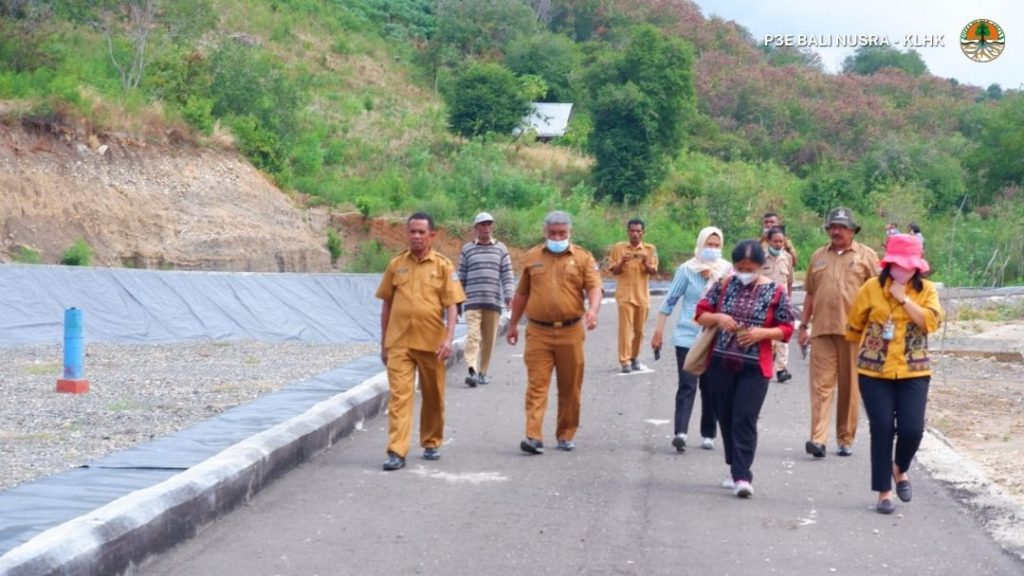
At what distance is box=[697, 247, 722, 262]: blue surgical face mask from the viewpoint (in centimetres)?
1150

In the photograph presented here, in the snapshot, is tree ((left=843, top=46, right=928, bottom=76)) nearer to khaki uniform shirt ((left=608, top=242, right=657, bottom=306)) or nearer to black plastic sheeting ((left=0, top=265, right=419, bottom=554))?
black plastic sheeting ((left=0, top=265, right=419, bottom=554))

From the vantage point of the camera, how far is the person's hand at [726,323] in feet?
30.8

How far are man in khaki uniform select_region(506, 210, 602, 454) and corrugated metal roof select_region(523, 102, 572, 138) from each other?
2149 inches

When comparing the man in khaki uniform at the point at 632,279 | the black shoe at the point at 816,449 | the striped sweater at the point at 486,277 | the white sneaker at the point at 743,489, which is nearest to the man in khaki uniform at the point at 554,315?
the black shoe at the point at 816,449

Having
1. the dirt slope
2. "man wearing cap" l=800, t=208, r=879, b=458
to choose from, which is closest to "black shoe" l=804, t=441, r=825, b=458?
"man wearing cap" l=800, t=208, r=879, b=458

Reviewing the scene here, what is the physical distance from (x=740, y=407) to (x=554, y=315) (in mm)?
2077

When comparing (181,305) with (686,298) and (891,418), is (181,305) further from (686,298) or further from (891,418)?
(891,418)

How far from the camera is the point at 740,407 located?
9.41 m

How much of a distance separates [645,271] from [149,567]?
10.6 meters

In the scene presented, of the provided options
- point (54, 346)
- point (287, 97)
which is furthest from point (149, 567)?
point (287, 97)

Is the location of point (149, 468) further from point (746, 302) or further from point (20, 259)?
point (20, 259)

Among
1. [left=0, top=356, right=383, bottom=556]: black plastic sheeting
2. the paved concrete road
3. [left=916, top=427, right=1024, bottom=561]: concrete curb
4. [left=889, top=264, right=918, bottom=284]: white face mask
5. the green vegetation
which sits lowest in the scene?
the paved concrete road

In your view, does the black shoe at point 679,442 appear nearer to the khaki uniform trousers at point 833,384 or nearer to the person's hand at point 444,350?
the khaki uniform trousers at point 833,384

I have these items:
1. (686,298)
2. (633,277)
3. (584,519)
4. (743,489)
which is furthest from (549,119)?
(584,519)
